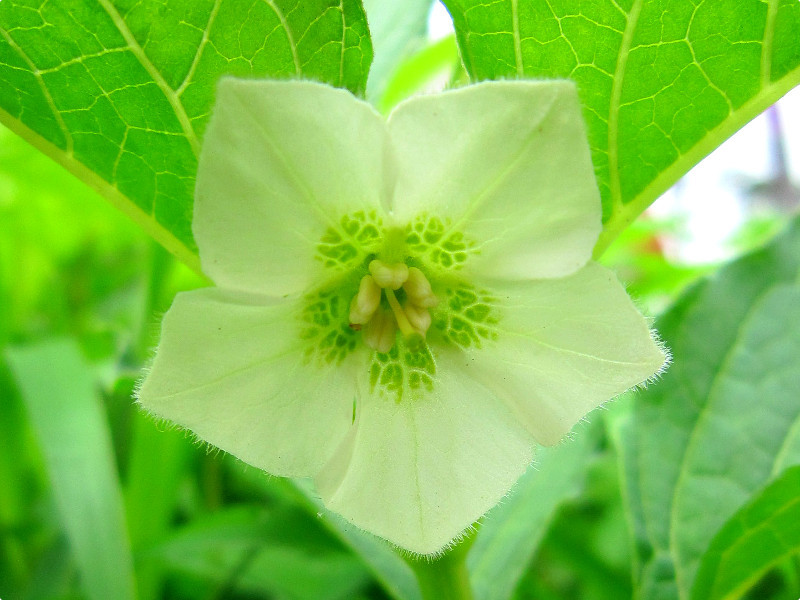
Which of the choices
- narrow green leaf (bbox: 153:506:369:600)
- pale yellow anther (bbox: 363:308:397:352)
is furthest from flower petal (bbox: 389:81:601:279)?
narrow green leaf (bbox: 153:506:369:600)

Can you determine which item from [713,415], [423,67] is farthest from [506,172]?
[423,67]

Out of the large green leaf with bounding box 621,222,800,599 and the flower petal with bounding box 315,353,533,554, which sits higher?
the flower petal with bounding box 315,353,533,554

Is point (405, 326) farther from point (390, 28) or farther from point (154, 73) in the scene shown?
point (390, 28)

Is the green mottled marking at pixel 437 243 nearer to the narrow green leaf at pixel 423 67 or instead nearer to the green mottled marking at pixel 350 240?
the green mottled marking at pixel 350 240

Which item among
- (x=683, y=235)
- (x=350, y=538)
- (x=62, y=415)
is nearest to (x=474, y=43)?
(x=350, y=538)

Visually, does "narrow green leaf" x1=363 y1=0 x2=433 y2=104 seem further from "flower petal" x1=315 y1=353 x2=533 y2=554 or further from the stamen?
"flower petal" x1=315 y1=353 x2=533 y2=554

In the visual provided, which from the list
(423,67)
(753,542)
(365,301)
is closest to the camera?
(365,301)
